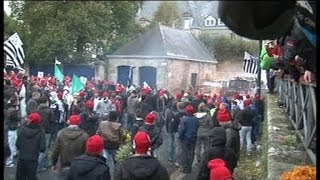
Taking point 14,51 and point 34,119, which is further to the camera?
point 14,51

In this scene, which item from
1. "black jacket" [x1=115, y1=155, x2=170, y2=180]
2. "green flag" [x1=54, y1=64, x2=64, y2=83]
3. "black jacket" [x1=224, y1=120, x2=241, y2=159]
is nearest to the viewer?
"black jacket" [x1=115, y1=155, x2=170, y2=180]

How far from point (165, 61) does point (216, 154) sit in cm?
231

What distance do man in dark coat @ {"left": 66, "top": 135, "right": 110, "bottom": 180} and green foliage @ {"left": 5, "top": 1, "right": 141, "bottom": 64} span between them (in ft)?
4.49

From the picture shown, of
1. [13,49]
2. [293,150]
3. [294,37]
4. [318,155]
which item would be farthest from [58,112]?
[318,155]

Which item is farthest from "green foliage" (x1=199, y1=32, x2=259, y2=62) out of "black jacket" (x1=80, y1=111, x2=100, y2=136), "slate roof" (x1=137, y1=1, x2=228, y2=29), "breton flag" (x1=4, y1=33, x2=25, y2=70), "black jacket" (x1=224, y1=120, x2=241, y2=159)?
"breton flag" (x1=4, y1=33, x2=25, y2=70)

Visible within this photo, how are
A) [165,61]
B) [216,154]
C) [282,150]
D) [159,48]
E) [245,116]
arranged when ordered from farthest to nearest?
[245,116] < [159,48] < [165,61] < [282,150] < [216,154]

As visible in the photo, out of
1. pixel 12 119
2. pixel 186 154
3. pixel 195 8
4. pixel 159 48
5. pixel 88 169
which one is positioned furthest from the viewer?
pixel 186 154

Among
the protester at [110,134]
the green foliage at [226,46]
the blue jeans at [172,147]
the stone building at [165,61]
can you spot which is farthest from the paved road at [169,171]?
the green foliage at [226,46]

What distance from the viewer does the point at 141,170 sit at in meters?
4.20

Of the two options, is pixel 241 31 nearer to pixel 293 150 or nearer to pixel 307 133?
pixel 307 133

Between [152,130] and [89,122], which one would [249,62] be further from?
[89,122]

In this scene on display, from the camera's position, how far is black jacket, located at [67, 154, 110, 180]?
4562 mm

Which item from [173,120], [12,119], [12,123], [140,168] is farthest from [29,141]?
[173,120]

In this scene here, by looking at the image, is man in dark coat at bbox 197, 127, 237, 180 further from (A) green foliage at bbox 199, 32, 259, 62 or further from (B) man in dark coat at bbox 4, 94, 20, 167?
(B) man in dark coat at bbox 4, 94, 20, 167
